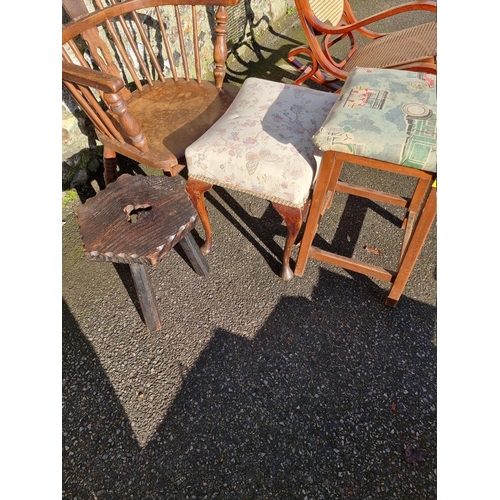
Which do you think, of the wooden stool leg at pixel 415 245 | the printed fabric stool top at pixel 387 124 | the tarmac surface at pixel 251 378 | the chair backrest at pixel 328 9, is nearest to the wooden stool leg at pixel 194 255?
the tarmac surface at pixel 251 378

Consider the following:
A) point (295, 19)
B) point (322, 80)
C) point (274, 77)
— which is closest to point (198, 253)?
point (322, 80)

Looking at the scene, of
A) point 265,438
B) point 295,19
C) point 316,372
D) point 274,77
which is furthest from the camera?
point 295,19

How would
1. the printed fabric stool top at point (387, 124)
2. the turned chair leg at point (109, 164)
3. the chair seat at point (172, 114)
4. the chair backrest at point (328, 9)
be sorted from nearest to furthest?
the printed fabric stool top at point (387, 124) → the chair seat at point (172, 114) → the turned chair leg at point (109, 164) → the chair backrest at point (328, 9)

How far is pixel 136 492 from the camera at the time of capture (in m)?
1.32

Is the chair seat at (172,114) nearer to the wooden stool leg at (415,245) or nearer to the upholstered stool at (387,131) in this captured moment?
the upholstered stool at (387,131)

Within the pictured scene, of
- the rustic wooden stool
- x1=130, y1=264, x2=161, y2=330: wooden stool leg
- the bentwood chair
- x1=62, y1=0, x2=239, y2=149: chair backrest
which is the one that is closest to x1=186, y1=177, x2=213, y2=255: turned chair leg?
the rustic wooden stool

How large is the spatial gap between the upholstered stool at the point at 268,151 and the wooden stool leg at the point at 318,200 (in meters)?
0.05

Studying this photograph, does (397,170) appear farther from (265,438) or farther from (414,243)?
(265,438)

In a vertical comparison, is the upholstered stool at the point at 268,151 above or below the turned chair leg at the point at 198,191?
above

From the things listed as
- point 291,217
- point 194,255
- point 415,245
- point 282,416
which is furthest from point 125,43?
point 282,416

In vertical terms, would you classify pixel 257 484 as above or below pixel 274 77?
below

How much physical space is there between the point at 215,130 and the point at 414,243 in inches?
39.2

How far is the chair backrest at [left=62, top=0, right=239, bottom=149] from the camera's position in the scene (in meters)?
1.52

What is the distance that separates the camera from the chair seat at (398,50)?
7.02ft
